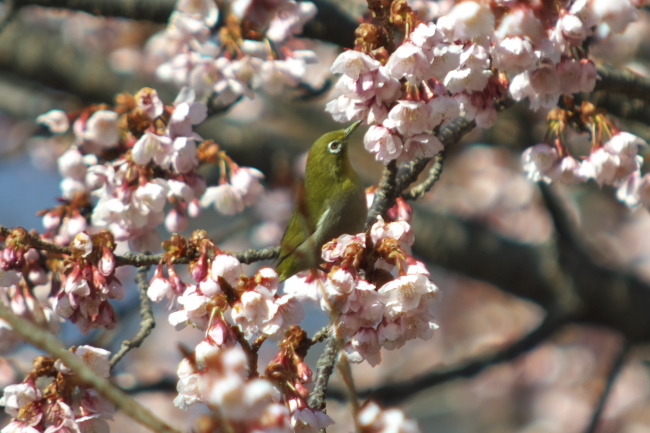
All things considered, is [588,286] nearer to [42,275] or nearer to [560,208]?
[560,208]

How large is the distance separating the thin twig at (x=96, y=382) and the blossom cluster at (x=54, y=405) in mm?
570

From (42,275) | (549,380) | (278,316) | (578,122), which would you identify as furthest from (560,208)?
(549,380)

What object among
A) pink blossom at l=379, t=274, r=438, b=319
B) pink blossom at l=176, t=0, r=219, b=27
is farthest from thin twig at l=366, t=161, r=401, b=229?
pink blossom at l=176, t=0, r=219, b=27

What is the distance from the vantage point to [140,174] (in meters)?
2.32

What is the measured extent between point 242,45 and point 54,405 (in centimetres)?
174

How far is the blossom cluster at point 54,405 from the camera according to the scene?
1800mm

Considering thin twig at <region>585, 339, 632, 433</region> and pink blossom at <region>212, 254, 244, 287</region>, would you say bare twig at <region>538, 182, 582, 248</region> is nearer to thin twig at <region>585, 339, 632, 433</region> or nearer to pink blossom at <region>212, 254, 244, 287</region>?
thin twig at <region>585, 339, 632, 433</region>

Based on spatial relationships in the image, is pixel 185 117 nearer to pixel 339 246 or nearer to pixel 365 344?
pixel 339 246

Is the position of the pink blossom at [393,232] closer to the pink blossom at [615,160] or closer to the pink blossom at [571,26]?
the pink blossom at [571,26]

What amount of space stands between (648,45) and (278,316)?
611 centimetres

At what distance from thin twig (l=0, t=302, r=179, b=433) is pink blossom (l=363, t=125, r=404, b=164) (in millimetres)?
1038

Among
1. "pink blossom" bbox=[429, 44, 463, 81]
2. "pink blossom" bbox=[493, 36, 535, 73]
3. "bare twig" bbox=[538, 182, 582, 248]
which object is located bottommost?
"bare twig" bbox=[538, 182, 582, 248]

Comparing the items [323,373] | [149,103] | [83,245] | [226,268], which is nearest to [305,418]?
[323,373]

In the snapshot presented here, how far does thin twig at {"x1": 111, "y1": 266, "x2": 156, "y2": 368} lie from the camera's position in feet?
6.79
